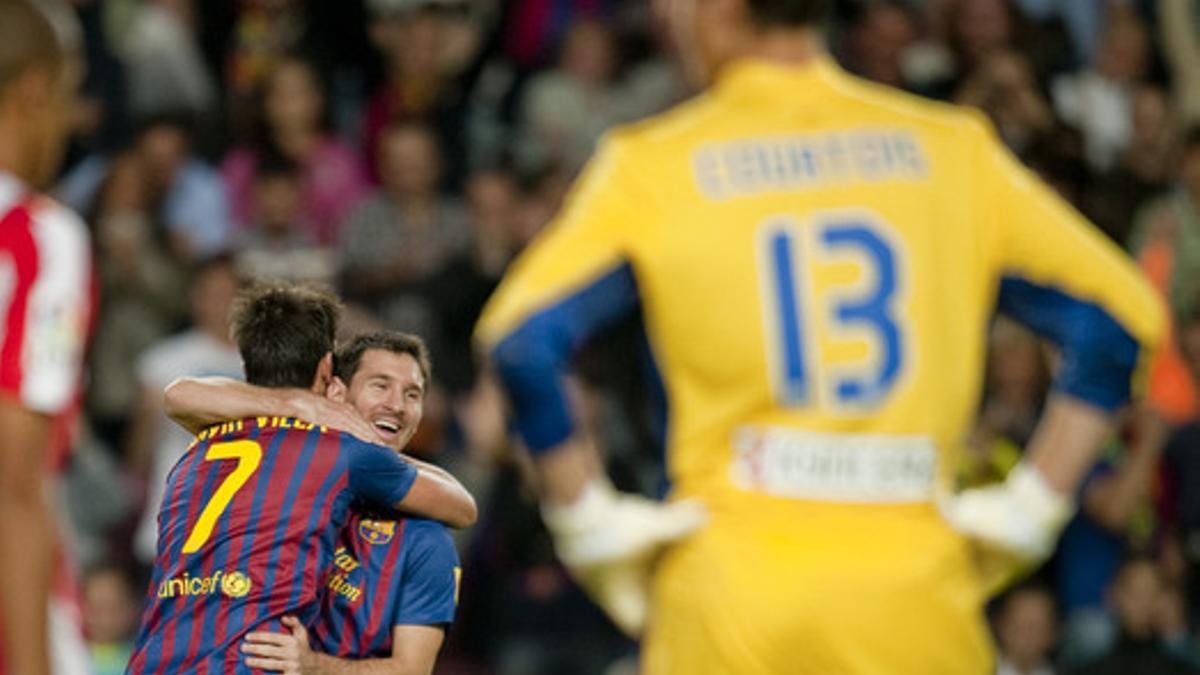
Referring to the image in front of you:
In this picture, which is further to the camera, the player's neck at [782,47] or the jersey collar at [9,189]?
the jersey collar at [9,189]

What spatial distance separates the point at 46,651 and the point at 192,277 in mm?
7384

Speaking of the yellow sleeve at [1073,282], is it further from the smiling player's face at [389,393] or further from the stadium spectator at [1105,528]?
the stadium spectator at [1105,528]

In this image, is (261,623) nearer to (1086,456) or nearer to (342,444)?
(342,444)

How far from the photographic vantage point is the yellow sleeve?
4.09 metres

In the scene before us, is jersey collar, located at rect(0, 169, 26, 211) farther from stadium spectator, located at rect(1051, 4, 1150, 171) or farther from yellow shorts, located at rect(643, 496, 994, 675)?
stadium spectator, located at rect(1051, 4, 1150, 171)

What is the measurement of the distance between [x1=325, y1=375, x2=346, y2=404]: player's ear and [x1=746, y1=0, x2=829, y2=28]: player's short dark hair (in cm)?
145

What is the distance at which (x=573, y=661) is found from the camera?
33.0 ft

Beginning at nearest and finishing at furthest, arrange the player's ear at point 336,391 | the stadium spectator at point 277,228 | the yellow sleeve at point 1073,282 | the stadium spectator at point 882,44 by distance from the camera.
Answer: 1. the player's ear at point 336,391
2. the yellow sleeve at point 1073,282
3. the stadium spectator at point 277,228
4. the stadium spectator at point 882,44

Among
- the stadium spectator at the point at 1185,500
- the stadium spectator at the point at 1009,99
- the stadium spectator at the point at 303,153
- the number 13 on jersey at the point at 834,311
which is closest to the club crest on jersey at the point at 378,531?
the number 13 on jersey at the point at 834,311

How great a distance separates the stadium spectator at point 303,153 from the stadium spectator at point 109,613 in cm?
292


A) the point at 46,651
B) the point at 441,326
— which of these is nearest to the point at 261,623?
the point at 46,651

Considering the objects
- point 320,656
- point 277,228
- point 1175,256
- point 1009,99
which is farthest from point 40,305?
point 1009,99

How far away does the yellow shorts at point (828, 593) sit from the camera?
3.97 m

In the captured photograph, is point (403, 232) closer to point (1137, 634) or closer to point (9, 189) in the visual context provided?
point (1137, 634)
